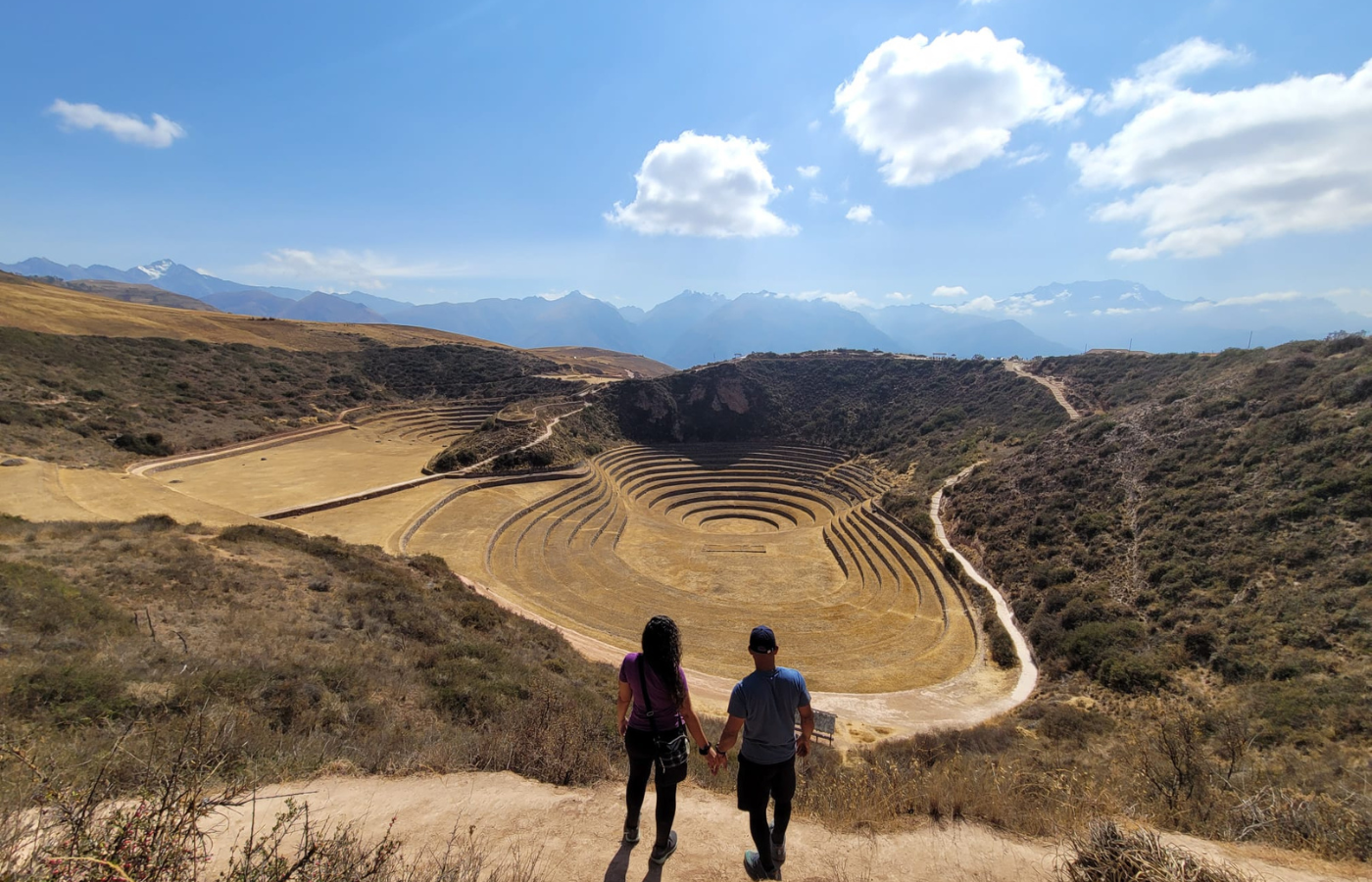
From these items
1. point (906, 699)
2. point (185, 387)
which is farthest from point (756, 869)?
point (185, 387)

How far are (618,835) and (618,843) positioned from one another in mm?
133

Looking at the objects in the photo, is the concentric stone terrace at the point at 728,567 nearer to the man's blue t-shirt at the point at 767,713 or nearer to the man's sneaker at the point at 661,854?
the man's sneaker at the point at 661,854

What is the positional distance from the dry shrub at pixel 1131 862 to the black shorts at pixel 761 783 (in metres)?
2.29

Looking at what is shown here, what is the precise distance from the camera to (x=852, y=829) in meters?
5.04

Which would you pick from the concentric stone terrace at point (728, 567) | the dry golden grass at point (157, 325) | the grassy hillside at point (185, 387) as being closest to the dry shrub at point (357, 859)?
the concentric stone terrace at point (728, 567)

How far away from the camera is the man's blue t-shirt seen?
402 centimetres

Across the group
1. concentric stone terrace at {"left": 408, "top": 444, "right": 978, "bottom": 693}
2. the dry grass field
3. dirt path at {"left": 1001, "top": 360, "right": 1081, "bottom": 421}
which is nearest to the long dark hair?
the dry grass field

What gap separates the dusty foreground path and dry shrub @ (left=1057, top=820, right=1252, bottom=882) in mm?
490

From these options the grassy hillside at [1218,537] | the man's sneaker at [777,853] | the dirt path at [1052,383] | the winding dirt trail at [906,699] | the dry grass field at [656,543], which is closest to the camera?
the man's sneaker at [777,853]

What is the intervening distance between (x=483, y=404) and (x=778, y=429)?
30513 millimetres

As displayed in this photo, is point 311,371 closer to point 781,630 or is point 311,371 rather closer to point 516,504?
point 516,504

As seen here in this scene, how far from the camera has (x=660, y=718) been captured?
4.04 m

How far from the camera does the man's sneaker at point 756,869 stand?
426 centimetres

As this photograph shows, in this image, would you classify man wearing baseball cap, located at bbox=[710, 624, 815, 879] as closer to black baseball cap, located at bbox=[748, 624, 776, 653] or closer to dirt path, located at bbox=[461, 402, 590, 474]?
black baseball cap, located at bbox=[748, 624, 776, 653]
